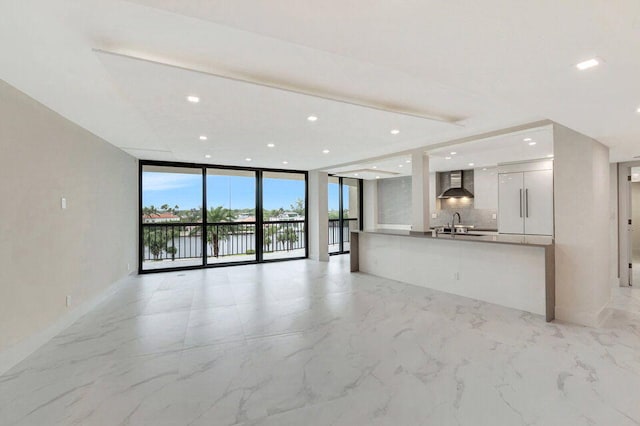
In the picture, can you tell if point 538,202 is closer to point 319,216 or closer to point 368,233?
point 368,233

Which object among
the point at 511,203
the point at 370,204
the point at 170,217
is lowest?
the point at 170,217

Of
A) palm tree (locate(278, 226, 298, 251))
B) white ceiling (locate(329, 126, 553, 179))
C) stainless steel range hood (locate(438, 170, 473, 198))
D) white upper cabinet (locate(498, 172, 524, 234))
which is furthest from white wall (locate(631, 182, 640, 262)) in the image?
palm tree (locate(278, 226, 298, 251))

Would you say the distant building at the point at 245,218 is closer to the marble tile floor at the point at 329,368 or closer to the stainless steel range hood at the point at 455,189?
the marble tile floor at the point at 329,368

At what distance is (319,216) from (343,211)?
6.10ft

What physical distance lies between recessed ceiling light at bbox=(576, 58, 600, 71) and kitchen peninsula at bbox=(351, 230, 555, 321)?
2466mm

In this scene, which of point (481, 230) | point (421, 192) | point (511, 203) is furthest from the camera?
point (481, 230)

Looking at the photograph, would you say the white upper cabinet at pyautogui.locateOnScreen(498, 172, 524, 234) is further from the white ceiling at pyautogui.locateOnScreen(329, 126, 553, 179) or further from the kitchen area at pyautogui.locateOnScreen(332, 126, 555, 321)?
the white ceiling at pyautogui.locateOnScreen(329, 126, 553, 179)

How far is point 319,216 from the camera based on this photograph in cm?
812

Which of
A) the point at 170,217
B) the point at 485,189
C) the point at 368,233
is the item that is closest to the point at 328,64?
the point at 368,233

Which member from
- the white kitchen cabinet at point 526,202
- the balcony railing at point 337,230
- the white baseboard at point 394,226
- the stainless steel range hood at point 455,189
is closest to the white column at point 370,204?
the white baseboard at point 394,226

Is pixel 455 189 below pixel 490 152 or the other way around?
below

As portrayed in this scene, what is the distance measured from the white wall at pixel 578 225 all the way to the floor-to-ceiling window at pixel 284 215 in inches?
237

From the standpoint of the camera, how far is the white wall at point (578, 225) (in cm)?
341

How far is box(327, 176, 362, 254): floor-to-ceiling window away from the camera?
9523 millimetres
